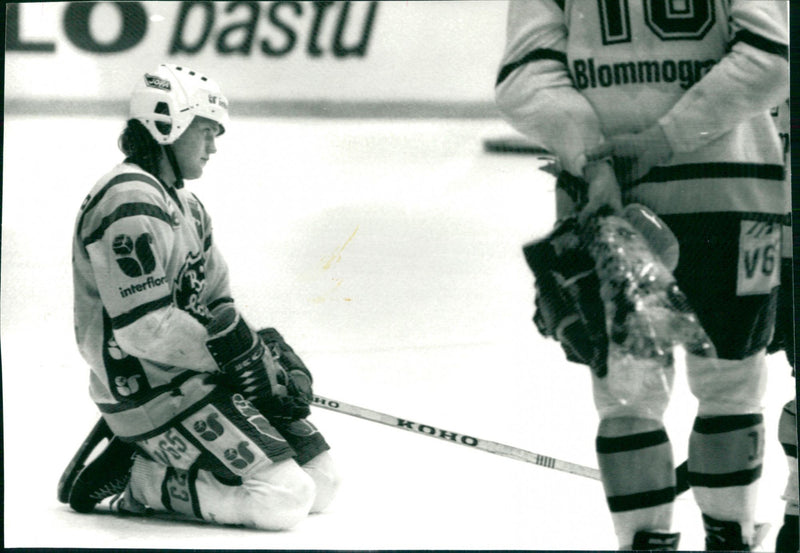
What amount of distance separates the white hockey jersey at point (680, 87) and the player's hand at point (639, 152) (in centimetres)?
1

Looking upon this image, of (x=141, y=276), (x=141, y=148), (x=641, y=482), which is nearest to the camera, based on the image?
(x=641, y=482)

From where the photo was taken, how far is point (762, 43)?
7.31ft

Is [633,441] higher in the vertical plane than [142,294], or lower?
lower

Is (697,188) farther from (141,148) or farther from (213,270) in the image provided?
(141,148)

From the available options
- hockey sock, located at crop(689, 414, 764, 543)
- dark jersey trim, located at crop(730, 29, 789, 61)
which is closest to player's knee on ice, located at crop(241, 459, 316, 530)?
hockey sock, located at crop(689, 414, 764, 543)

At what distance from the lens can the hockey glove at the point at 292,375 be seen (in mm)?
2375

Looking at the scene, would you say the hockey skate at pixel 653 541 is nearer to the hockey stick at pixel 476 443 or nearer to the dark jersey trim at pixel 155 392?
the hockey stick at pixel 476 443

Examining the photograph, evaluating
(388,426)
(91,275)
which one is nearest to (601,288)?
(388,426)

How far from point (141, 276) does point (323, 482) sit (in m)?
0.60

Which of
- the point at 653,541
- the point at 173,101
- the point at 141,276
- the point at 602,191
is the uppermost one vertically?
the point at 173,101

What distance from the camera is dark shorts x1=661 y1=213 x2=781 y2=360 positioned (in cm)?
224

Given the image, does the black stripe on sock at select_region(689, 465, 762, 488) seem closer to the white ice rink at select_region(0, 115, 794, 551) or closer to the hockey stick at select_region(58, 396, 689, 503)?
the white ice rink at select_region(0, 115, 794, 551)

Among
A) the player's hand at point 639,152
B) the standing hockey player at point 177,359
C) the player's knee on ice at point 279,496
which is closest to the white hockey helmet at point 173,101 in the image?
the standing hockey player at point 177,359

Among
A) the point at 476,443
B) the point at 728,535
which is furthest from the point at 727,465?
the point at 476,443
